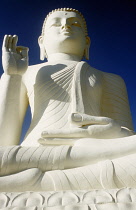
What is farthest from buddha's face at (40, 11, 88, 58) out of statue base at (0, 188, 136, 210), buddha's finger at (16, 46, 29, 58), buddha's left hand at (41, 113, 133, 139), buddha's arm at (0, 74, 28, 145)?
statue base at (0, 188, 136, 210)

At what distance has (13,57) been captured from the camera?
3.31 metres

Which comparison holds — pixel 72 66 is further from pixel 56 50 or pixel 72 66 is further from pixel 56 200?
pixel 56 200

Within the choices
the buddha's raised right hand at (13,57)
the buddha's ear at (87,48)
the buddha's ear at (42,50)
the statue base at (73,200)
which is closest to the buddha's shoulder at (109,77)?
the buddha's ear at (87,48)

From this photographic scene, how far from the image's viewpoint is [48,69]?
3.54m

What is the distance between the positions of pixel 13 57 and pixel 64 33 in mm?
970

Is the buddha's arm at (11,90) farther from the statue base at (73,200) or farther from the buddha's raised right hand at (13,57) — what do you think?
the statue base at (73,200)

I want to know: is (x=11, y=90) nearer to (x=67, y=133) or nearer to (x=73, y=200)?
(x=67, y=133)

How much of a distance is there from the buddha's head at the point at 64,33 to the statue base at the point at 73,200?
104 inches

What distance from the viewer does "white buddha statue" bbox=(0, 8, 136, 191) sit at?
6.71 ft

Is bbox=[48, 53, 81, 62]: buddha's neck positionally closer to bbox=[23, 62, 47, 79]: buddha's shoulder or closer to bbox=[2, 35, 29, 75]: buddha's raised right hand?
bbox=[23, 62, 47, 79]: buddha's shoulder

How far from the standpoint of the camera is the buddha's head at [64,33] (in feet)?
12.8

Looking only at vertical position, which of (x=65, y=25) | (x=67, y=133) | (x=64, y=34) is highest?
(x=65, y=25)

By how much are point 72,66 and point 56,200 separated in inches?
87.5

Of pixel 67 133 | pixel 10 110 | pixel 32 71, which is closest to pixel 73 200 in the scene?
pixel 67 133
